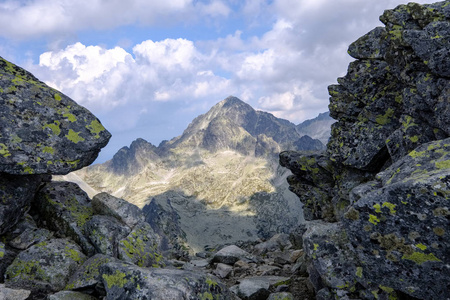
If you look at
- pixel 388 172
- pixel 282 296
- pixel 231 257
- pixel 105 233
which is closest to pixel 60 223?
pixel 105 233

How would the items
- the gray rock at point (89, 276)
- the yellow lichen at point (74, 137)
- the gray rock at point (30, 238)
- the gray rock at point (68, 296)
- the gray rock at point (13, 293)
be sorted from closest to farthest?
the gray rock at point (13, 293) < the gray rock at point (68, 296) < the gray rock at point (89, 276) < the gray rock at point (30, 238) < the yellow lichen at point (74, 137)

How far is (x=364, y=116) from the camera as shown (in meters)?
21.3

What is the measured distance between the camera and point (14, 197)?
1376cm

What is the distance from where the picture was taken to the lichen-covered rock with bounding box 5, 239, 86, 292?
11.9 metres

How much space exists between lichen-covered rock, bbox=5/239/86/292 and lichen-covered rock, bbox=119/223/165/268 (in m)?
1.86

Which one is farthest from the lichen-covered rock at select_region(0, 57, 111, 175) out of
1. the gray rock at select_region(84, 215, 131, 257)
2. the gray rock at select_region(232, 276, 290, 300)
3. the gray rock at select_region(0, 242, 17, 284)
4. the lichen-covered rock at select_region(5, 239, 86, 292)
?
the gray rock at select_region(232, 276, 290, 300)

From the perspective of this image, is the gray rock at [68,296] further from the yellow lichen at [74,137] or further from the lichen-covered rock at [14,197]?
the yellow lichen at [74,137]

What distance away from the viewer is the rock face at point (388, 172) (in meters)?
8.95

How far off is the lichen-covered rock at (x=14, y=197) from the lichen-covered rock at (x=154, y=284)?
19.0ft

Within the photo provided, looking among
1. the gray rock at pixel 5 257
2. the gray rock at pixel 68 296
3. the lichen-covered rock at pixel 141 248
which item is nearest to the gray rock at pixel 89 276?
the gray rock at pixel 68 296

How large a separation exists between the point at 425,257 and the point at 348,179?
13952mm

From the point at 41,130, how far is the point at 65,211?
434 centimetres

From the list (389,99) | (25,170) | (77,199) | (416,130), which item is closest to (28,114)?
(25,170)

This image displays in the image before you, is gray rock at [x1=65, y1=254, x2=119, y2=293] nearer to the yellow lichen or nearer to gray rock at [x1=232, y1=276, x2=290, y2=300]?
the yellow lichen
